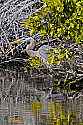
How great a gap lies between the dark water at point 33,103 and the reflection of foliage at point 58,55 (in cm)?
48

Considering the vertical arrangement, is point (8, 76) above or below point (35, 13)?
below

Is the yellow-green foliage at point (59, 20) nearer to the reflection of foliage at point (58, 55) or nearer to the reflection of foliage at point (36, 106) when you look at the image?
the reflection of foliage at point (58, 55)

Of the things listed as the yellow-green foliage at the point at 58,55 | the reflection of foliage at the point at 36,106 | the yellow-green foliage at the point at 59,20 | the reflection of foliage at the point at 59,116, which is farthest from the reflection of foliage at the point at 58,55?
the reflection of foliage at the point at 59,116

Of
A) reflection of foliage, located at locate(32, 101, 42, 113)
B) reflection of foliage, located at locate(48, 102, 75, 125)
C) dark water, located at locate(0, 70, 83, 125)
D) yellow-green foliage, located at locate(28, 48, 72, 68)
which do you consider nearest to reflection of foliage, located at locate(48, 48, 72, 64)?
yellow-green foliage, located at locate(28, 48, 72, 68)

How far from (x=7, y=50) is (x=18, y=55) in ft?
0.91

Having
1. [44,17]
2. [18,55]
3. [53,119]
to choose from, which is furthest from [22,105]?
[18,55]

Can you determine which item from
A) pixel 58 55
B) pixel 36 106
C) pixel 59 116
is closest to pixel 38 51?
pixel 58 55

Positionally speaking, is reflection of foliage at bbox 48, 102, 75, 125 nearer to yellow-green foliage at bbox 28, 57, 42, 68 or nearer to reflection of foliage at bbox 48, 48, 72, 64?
reflection of foliage at bbox 48, 48, 72, 64

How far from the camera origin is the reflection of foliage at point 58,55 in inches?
258

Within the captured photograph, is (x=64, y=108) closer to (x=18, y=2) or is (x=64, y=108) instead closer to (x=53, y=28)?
(x=53, y=28)

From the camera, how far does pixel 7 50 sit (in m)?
7.49

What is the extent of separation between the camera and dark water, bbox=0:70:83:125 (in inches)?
196

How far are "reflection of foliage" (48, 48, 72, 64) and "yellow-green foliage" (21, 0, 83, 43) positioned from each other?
0.63ft

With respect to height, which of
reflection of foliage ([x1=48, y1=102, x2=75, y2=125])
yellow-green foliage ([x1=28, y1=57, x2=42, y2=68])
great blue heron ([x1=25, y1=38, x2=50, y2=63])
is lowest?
reflection of foliage ([x1=48, y1=102, x2=75, y2=125])
